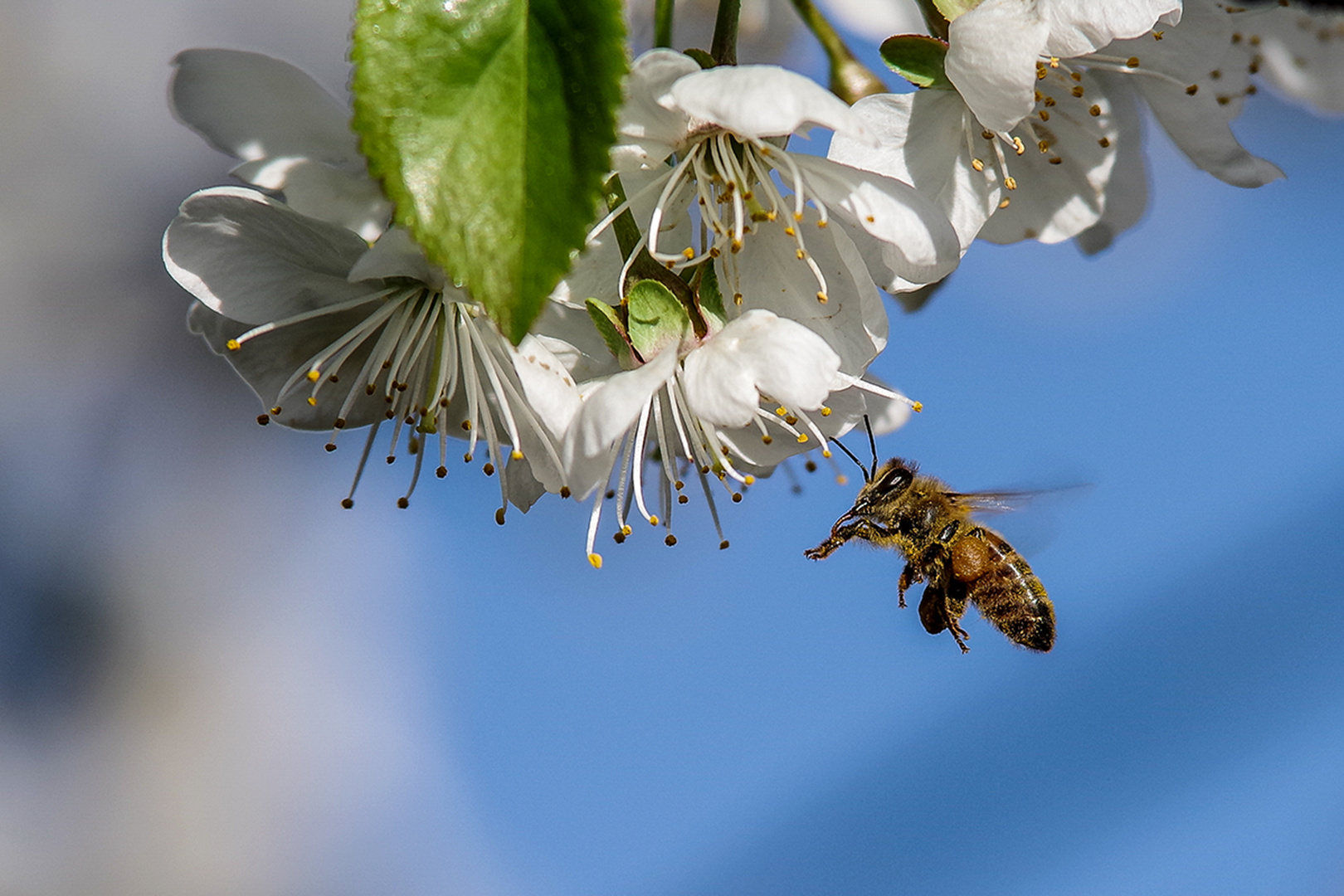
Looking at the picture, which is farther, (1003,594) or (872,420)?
(1003,594)

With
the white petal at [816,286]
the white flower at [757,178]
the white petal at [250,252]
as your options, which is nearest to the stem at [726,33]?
the white flower at [757,178]

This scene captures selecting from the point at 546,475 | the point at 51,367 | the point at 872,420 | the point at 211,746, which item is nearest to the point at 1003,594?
the point at 872,420

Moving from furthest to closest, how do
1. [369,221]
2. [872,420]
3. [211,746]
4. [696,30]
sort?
[211,746] → [696,30] → [872,420] → [369,221]

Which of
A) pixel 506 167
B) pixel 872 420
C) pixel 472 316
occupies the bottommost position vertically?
pixel 872 420

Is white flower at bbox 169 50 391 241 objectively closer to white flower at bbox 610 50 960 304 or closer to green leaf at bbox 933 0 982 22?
white flower at bbox 610 50 960 304

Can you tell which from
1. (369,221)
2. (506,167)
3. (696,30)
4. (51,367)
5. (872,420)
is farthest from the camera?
(51,367)

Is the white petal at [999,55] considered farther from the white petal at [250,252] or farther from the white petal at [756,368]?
the white petal at [250,252]

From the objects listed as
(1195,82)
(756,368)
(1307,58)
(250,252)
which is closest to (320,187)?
(250,252)

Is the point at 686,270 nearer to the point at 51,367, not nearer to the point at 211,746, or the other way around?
the point at 51,367

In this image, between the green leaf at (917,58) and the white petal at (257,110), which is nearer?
the white petal at (257,110)
